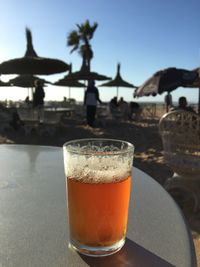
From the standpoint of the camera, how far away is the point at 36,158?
1404 mm

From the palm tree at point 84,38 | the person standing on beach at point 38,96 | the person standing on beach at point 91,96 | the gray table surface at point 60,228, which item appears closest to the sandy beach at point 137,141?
the person standing on beach at point 91,96

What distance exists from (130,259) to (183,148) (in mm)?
2724

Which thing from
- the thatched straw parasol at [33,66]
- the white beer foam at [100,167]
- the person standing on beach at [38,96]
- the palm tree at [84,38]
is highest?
the palm tree at [84,38]

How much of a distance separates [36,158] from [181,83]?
20.2 ft

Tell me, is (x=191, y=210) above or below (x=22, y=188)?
below

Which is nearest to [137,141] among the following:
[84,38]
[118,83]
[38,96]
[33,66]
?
[33,66]

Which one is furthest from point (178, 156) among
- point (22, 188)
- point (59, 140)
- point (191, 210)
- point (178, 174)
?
point (59, 140)

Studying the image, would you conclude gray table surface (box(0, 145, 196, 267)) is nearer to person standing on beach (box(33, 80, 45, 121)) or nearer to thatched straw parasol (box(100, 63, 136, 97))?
person standing on beach (box(33, 80, 45, 121))

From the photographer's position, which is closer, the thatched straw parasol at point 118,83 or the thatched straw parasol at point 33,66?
the thatched straw parasol at point 33,66

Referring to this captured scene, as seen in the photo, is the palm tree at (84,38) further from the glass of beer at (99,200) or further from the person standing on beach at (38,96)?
the glass of beer at (99,200)

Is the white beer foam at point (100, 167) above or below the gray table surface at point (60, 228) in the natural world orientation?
above

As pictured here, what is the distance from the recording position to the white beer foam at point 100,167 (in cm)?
63

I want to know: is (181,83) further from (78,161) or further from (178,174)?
(78,161)

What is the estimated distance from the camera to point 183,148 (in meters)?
3.15
